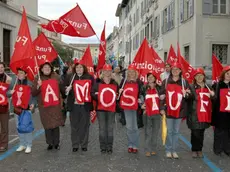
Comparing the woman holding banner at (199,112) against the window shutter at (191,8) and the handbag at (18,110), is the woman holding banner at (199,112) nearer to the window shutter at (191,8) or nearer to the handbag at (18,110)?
the handbag at (18,110)

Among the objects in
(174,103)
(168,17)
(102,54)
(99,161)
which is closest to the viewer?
(99,161)

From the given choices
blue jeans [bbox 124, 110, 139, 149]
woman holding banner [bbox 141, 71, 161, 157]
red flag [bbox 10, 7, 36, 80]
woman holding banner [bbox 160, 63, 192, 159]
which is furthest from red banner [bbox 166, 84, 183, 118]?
red flag [bbox 10, 7, 36, 80]

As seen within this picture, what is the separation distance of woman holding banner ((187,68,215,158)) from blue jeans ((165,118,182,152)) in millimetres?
305

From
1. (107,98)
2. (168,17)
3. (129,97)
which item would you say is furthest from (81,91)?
(168,17)

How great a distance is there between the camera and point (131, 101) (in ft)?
22.6

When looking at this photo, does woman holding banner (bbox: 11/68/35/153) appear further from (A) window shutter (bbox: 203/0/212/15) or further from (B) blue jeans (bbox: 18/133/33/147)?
(A) window shutter (bbox: 203/0/212/15)

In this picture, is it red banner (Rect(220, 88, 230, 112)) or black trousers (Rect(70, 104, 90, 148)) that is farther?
black trousers (Rect(70, 104, 90, 148))

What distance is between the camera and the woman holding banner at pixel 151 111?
6777mm

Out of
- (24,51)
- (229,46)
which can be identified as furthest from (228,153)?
(229,46)

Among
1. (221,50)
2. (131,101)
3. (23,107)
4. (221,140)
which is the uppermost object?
(221,50)

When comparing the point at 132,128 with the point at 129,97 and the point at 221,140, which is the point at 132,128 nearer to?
the point at 129,97

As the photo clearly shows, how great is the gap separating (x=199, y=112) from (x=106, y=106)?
5.90 ft

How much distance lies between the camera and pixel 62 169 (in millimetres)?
5836

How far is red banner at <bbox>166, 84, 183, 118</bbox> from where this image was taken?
6570 mm
